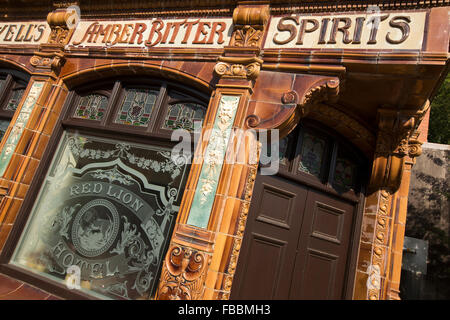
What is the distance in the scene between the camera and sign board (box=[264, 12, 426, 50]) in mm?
2719

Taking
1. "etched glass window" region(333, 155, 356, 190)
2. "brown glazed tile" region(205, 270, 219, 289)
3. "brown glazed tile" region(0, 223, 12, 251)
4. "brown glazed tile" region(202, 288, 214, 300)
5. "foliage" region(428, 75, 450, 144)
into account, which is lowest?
"brown glazed tile" region(0, 223, 12, 251)

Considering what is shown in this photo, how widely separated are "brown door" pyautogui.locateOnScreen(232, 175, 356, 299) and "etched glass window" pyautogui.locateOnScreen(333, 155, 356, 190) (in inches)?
9.6

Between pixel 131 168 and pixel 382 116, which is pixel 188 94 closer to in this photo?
pixel 131 168

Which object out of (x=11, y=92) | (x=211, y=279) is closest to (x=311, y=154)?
(x=211, y=279)

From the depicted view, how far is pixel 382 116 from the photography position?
131 inches

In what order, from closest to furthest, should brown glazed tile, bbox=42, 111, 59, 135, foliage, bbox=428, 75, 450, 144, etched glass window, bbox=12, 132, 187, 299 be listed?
1. etched glass window, bbox=12, 132, 187, 299
2. brown glazed tile, bbox=42, 111, 59, 135
3. foliage, bbox=428, 75, 450, 144

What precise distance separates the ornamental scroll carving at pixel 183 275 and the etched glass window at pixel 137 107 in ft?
5.87

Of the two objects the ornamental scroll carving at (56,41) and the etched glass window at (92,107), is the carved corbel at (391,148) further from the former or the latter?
the ornamental scroll carving at (56,41)

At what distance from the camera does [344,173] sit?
3799mm

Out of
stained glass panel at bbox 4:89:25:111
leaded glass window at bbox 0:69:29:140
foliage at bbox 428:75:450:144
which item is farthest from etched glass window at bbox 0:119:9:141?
foliage at bbox 428:75:450:144

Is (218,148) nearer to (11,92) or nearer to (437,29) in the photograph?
(437,29)

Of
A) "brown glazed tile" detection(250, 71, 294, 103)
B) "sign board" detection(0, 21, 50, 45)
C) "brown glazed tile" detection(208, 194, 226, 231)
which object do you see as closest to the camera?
"brown glazed tile" detection(208, 194, 226, 231)

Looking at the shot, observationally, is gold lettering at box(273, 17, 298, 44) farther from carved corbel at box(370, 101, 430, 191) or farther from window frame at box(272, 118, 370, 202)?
carved corbel at box(370, 101, 430, 191)
